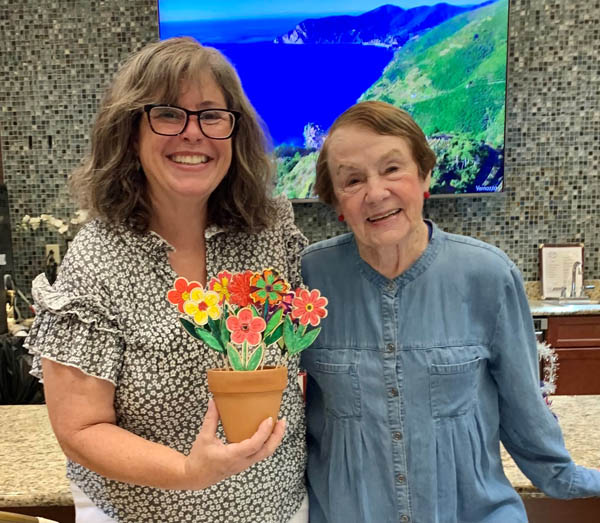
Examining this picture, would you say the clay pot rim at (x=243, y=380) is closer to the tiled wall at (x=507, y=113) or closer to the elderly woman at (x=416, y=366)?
the elderly woman at (x=416, y=366)

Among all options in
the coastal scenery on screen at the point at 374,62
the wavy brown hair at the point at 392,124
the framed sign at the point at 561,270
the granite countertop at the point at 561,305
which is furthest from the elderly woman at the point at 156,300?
the framed sign at the point at 561,270

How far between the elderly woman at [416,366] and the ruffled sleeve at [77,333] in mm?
439

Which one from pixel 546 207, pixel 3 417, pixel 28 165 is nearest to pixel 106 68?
pixel 28 165

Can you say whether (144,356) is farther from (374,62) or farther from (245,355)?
(374,62)

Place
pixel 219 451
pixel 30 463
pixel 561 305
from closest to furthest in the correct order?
pixel 219 451
pixel 30 463
pixel 561 305

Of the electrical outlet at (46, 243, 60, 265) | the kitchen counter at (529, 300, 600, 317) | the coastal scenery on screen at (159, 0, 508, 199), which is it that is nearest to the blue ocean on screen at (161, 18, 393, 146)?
the coastal scenery on screen at (159, 0, 508, 199)

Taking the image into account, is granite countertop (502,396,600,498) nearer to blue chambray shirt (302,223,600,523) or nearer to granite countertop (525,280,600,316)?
blue chambray shirt (302,223,600,523)

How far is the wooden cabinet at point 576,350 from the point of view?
11.1 ft

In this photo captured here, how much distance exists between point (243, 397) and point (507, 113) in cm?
340

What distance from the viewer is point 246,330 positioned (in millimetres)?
868

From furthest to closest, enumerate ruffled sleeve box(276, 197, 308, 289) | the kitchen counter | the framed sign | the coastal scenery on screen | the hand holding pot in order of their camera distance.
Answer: the framed sign
the coastal scenery on screen
the kitchen counter
ruffled sleeve box(276, 197, 308, 289)
the hand holding pot

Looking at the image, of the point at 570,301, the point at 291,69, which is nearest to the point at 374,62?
the point at 291,69

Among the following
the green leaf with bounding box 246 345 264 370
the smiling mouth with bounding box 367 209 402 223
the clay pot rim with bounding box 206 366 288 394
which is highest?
the smiling mouth with bounding box 367 209 402 223

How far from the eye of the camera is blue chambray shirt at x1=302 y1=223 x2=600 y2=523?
45.1 inches
